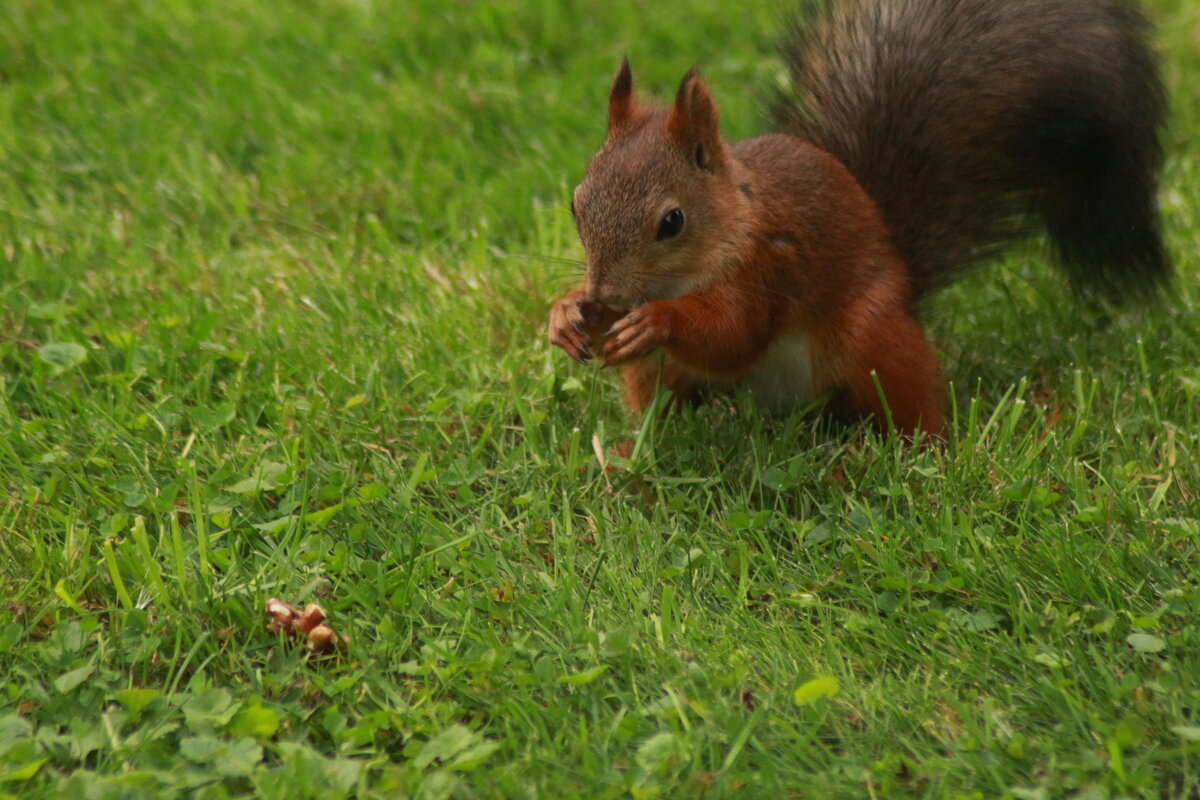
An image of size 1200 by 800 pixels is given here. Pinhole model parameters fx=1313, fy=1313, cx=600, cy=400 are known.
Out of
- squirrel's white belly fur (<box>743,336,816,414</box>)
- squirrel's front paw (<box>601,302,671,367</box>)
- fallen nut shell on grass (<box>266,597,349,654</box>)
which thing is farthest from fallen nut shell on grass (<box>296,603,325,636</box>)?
squirrel's white belly fur (<box>743,336,816,414</box>)

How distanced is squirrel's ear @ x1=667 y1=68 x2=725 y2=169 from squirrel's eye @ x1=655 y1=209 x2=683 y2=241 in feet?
0.38

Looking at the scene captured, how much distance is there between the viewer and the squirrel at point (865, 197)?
2086 mm

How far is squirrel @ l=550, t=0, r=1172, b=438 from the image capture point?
2.09 meters

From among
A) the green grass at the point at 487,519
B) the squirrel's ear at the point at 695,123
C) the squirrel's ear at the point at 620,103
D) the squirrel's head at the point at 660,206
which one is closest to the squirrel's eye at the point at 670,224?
the squirrel's head at the point at 660,206

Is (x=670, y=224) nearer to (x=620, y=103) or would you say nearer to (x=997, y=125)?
(x=620, y=103)

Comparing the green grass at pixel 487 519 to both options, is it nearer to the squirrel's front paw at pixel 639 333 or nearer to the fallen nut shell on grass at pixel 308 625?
the fallen nut shell on grass at pixel 308 625

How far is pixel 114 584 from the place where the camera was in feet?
6.00

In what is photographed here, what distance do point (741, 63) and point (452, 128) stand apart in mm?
879

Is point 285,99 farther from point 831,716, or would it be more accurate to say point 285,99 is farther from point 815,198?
point 831,716

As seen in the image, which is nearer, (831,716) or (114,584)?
(831,716)

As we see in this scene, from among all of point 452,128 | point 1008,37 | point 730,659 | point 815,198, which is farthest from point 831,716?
point 452,128

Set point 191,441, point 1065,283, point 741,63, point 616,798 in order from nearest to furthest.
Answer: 1. point 616,798
2. point 191,441
3. point 1065,283
4. point 741,63

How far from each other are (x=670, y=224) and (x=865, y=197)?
1.54 ft

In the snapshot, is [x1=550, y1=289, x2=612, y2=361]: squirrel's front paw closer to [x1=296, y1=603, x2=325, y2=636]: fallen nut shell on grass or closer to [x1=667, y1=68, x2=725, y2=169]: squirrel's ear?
[x1=667, y1=68, x2=725, y2=169]: squirrel's ear
